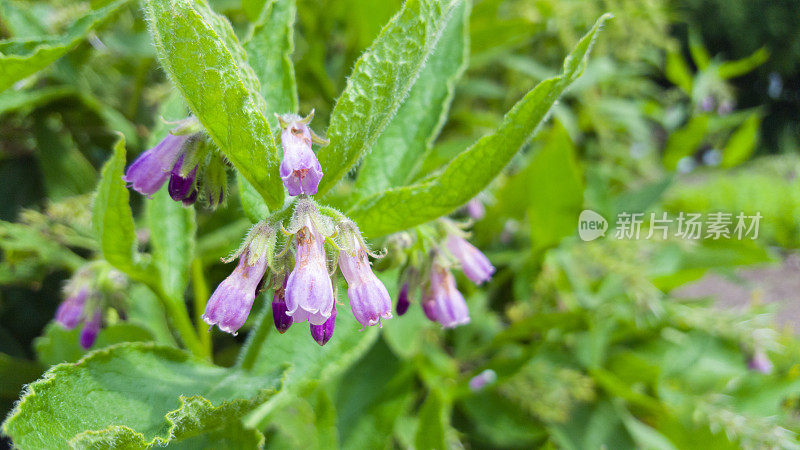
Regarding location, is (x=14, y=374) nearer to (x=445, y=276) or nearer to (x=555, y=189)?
(x=445, y=276)

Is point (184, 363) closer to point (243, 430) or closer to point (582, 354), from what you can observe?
point (243, 430)

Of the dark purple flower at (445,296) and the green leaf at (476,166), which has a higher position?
the green leaf at (476,166)

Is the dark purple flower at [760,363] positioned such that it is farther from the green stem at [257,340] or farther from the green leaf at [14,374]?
the green leaf at [14,374]

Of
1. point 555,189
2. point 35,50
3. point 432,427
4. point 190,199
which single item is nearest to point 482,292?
point 555,189

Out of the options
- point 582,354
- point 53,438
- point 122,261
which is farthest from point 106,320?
point 582,354

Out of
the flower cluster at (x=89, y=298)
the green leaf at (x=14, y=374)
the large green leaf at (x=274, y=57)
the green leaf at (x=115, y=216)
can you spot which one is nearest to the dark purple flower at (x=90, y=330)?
the flower cluster at (x=89, y=298)
